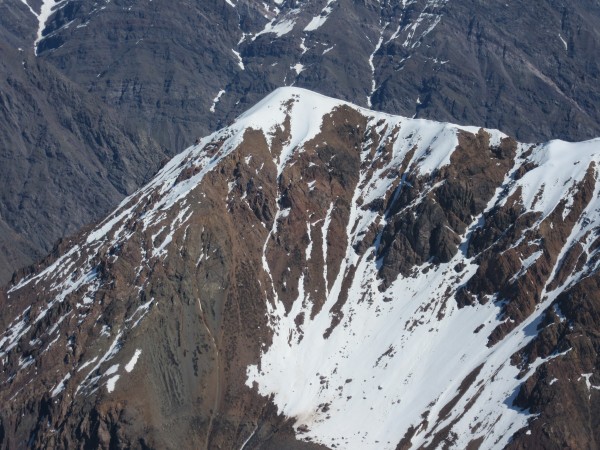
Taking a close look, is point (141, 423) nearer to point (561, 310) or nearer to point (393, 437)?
point (393, 437)

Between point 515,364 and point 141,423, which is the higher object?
point 141,423

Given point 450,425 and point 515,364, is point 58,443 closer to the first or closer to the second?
point 450,425

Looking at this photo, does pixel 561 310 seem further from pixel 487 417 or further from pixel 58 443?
pixel 58 443

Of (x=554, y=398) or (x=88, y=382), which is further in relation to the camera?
(x=88, y=382)

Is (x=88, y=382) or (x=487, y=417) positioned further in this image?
(x=88, y=382)

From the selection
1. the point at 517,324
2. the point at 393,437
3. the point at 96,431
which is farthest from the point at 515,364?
the point at 96,431

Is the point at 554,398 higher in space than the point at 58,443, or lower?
lower

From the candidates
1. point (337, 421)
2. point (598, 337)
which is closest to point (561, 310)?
point (598, 337)

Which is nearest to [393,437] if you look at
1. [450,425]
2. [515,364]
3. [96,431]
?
[450,425]
